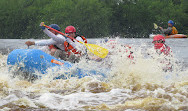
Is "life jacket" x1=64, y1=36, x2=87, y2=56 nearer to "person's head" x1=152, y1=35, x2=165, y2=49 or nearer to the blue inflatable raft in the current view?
the blue inflatable raft

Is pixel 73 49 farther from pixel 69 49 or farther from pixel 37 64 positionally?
pixel 37 64

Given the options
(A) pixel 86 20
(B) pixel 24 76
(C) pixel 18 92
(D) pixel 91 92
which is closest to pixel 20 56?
(B) pixel 24 76

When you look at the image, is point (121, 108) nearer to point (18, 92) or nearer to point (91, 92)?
point (91, 92)

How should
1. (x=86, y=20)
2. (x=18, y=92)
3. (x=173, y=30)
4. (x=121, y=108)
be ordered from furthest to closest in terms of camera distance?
(x=86, y=20) < (x=173, y=30) < (x=18, y=92) < (x=121, y=108)

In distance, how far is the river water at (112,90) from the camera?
17.3 feet

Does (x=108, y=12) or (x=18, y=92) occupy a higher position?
(x=108, y=12)

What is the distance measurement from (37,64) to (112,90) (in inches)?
75.7

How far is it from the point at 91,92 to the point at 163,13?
42979mm

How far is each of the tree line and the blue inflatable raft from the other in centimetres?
3508

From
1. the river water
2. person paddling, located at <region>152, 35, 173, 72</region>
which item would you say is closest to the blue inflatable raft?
the river water

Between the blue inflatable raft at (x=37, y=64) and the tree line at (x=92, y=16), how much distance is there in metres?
35.1

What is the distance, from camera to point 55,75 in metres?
7.25

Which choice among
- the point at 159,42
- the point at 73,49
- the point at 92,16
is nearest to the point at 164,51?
the point at 159,42

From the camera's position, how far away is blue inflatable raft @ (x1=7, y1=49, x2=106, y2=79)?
23.8 feet
